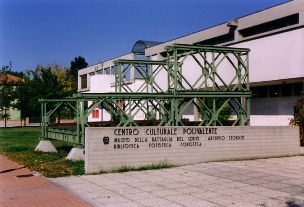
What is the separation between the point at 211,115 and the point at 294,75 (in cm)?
484

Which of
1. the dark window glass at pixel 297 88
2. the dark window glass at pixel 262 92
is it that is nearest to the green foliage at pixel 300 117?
the dark window glass at pixel 297 88

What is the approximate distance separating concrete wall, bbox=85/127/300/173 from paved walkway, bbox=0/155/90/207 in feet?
5.94

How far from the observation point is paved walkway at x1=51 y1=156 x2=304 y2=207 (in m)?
8.21

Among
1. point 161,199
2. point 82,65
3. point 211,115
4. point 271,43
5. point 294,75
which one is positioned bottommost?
point 161,199

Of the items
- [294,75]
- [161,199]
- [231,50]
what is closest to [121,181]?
[161,199]

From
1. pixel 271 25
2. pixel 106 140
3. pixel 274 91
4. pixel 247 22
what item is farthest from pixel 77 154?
pixel 247 22

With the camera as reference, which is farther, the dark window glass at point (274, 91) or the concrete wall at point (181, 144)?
the dark window glass at point (274, 91)

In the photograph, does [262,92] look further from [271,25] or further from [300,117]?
[271,25]

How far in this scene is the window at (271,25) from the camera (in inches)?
1052

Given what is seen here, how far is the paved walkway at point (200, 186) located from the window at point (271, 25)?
1576 centimetres

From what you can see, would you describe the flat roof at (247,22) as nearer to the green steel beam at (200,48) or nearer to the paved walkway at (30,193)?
the green steel beam at (200,48)

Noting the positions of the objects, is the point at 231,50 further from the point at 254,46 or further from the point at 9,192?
the point at 9,192

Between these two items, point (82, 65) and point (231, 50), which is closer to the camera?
point (231, 50)

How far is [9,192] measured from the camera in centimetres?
941
